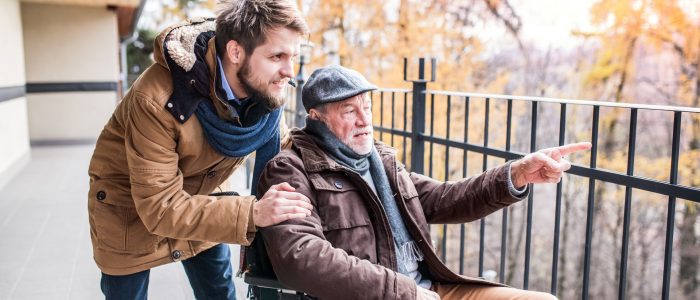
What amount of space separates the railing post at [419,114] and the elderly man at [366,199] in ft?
3.96

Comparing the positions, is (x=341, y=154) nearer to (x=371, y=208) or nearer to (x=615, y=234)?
(x=371, y=208)

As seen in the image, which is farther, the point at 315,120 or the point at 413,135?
the point at 413,135

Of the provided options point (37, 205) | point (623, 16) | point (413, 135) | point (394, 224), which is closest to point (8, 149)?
point (37, 205)

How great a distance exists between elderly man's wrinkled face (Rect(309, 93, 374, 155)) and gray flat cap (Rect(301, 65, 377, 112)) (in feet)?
0.11

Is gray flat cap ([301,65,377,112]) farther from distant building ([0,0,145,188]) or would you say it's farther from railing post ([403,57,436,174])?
distant building ([0,0,145,188])

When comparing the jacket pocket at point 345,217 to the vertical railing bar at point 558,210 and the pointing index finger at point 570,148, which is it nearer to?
the pointing index finger at point 570,148

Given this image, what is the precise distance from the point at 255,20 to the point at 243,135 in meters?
0.30

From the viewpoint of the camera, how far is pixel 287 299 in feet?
4.76

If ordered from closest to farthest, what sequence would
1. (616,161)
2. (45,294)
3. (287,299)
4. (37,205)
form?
(287,299) < (45,294) < (37,205) < (616,161)

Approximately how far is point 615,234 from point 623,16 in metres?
3.75

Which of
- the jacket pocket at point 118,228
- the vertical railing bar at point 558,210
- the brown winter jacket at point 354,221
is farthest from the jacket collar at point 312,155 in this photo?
the vertical railing bar at point 558,210

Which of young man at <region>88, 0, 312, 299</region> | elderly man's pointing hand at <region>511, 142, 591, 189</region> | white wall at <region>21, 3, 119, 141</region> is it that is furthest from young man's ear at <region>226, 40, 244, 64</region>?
white wall at <region>21, 3, 119, 141</region>

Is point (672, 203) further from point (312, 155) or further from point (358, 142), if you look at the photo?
point (312, 155)

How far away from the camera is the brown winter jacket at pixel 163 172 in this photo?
1.38 m
